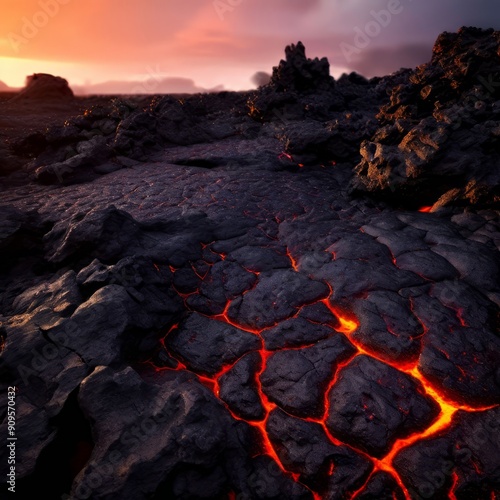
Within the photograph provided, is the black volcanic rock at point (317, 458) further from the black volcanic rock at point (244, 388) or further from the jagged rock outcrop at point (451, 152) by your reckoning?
the jagged rock outcrop at point (451, 152)

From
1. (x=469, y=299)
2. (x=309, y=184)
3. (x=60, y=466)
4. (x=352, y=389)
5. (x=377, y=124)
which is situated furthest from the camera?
(x=377, y=124)

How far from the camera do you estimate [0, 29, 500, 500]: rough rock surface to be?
137 inches

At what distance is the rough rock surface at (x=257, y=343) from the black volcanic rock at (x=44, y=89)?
22742mm

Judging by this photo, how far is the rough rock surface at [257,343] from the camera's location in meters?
3.48

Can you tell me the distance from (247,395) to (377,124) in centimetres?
1331

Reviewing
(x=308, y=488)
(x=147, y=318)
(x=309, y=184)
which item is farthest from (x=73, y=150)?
(x=308, y=488)

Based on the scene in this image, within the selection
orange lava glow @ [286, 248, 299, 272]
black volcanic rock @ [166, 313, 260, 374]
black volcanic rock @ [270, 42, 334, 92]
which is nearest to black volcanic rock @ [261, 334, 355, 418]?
black volcanic rock @ [166, 313, 260, 374]

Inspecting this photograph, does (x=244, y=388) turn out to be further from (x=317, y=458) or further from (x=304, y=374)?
(x=317, y=458)

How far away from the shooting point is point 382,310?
520cm

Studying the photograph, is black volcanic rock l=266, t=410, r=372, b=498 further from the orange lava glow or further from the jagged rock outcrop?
the jagged rock outcrop

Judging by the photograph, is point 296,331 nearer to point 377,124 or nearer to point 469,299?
point 469,299

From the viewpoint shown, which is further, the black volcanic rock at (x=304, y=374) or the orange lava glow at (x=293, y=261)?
the orange lava glow at (x=293, y=261)

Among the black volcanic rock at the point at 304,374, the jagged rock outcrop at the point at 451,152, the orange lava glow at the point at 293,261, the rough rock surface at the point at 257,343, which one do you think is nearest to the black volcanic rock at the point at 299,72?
the jagged rock outcrop at the point at 451,152

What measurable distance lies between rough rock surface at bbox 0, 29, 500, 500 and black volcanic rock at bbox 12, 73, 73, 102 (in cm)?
2274
